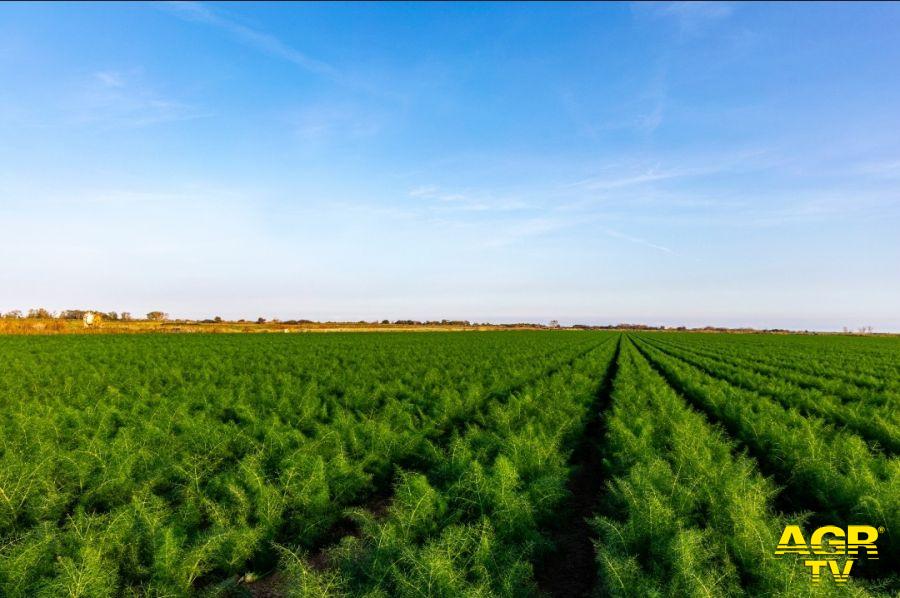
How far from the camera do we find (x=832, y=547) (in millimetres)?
4953

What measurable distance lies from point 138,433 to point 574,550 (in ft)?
26.9

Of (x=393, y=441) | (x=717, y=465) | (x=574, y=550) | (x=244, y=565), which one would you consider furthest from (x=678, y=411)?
(x=244, y=565)

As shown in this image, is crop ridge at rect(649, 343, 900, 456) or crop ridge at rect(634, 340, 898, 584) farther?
crop ridge at rect(649, 343, 900, 456)

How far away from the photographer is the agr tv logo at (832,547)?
436 cm

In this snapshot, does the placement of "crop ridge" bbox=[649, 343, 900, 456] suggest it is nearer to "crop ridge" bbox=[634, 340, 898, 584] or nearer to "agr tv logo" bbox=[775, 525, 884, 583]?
"crop ridge" bbox=[634, 340, 898, 584]

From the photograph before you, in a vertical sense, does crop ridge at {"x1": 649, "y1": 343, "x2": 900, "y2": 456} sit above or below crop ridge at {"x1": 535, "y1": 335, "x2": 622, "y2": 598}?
above

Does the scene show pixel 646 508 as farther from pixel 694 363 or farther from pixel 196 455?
pixel 694 363

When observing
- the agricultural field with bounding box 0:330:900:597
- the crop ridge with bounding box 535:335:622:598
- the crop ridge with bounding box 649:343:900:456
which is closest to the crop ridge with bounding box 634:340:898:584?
the agricultural field with bounding box 0:330:900:597

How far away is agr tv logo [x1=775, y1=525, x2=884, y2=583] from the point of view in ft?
14.3

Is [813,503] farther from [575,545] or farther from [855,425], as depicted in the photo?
[855,425]

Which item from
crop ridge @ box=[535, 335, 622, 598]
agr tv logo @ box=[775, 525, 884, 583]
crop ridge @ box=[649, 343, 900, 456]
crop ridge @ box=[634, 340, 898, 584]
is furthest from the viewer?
crop ridge @ box=[649, 343, 900, 456]

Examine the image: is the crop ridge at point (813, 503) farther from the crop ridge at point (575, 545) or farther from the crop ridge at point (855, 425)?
the crop ridge at point (575, 545)

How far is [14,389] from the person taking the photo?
15062 millimetres

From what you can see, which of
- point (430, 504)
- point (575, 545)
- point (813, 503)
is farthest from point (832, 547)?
point (430, 504)
